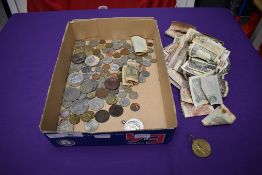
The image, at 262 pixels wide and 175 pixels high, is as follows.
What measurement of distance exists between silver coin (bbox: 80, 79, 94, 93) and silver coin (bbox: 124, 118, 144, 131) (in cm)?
28

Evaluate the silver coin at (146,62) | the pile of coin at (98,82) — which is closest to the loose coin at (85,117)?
the pile of coin at (98,82)

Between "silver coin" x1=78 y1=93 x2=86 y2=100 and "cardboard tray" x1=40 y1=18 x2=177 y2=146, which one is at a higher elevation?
"cardboard tray" x1=40 y1=18 x2=177 y2=146

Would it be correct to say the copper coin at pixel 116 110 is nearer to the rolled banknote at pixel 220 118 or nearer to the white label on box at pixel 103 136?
the white label on box at pixel 103 136

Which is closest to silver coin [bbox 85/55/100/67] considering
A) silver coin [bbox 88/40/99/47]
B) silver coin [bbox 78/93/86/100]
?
silver coin [bbox 88/40/99/47]

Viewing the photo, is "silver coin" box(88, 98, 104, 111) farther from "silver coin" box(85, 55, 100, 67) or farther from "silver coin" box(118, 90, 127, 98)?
"silver coin" box(85, 55, 100, 67)

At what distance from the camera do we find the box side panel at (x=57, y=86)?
0.91 meters

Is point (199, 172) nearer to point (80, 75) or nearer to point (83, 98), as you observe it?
point (83, 98)

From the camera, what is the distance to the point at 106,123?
3.34 ft

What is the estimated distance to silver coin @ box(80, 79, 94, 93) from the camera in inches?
44.8

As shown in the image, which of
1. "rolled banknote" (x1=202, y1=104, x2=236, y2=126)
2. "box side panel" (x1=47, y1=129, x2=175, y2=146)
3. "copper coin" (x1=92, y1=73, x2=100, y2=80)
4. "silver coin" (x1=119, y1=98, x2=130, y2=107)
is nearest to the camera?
"box side panel" (x1=47, y1=129, x2=175, y2=146)

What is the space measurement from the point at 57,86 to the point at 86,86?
0.51 ft

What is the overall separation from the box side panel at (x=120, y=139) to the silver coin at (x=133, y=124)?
0.09 meters

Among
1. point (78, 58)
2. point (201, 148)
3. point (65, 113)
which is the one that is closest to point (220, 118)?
point (201, 148)

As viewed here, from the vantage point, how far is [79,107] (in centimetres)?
107
